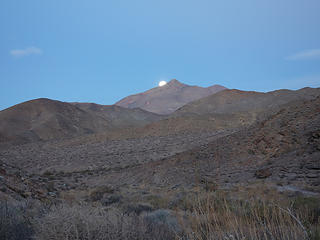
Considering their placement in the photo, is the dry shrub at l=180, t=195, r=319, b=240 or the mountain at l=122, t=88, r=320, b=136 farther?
the mountain at l=122, t=88, r=320, b=136

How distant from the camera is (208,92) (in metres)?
187

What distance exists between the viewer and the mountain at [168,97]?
159625mm

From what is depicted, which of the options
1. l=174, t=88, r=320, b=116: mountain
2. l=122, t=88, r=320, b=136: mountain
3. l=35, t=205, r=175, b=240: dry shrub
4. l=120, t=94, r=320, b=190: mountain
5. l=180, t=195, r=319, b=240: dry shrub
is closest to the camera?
l=180, t=195, r=319, b=240: dry shrub

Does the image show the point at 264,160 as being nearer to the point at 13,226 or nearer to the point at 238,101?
the point at 13,226

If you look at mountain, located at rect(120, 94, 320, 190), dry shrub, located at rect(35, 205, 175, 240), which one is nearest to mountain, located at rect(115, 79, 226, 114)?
mountain, located at rect(120, 94, 320, 190)

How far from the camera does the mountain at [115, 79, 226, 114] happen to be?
524ft

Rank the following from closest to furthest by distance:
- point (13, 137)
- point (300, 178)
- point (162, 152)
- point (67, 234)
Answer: point (67, 234) < point (300, 178) < point (162, 152) < point (13, 137)

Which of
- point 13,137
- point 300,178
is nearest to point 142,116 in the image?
point 13,137

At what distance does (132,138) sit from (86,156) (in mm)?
8566

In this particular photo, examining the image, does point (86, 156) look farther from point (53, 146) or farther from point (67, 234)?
point (67, 234)

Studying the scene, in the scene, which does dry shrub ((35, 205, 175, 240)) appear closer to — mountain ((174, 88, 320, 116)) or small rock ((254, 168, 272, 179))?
small rock ((254, 168, 272, 179))

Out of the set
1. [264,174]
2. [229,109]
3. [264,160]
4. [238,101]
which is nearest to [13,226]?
[264,174]

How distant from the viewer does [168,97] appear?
17262cm

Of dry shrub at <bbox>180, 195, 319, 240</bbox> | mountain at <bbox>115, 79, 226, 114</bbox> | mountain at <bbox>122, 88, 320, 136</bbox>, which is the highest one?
mountain at <bbox>115, 79, 226, 114</bbox>
